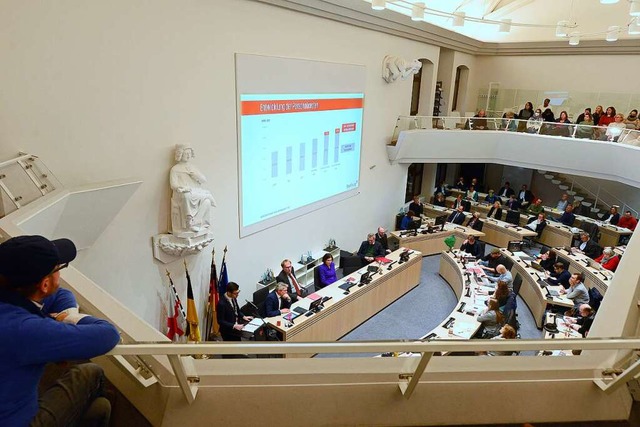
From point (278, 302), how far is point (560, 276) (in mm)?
5755

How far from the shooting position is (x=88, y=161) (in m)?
5.14

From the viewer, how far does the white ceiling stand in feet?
45.9

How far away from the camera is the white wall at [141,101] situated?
455 cm

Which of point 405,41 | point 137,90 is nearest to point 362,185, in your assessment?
point 405,41

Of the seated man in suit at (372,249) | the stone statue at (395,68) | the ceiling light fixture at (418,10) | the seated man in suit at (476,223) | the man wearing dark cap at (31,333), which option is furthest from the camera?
the seated man in suit at (476,223)

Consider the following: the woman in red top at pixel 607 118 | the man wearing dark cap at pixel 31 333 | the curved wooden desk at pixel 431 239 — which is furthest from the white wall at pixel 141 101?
the woman in red top at pixel 607 118

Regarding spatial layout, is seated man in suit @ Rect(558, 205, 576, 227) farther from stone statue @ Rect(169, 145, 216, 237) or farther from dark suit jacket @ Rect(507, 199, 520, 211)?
stone statue @ Rect(169, 145, 216, 237)

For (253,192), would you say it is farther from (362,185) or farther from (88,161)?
(362,185)

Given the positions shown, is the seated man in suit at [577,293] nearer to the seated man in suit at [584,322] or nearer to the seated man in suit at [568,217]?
the seated man in suit at [584,322]

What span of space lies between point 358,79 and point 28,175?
7.61 m

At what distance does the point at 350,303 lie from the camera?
7.88 m

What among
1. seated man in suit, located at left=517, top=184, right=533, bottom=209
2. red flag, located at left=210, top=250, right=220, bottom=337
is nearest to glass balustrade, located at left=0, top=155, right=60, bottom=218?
red flag, located at left=210, top=250, right=220, bottom=337

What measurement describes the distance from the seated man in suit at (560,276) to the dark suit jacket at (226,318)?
6.34 m

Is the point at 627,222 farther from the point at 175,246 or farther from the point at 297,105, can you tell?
the point at 175,246
